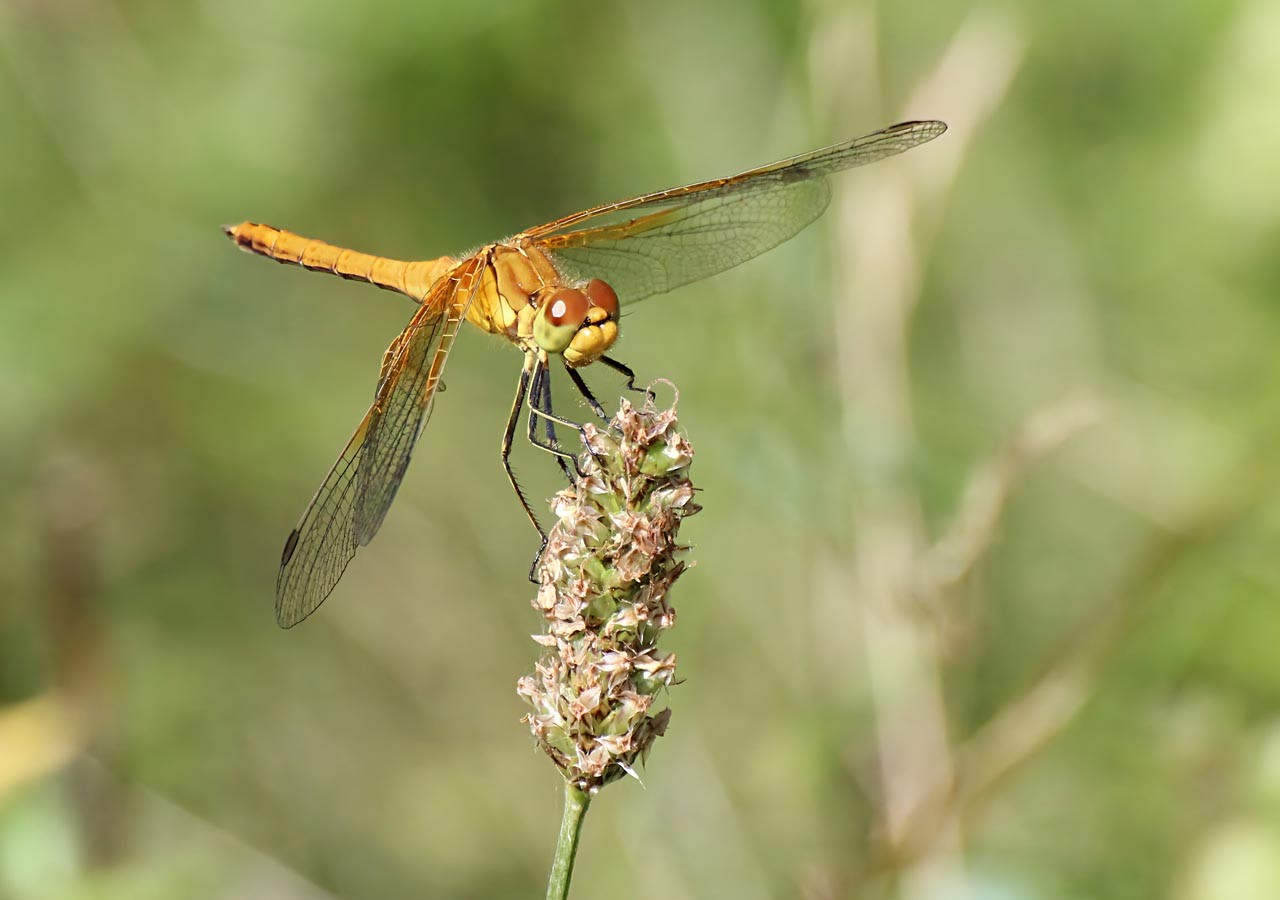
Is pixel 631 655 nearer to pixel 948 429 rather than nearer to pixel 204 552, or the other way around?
pixel 948 429

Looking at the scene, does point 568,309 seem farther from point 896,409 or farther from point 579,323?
point 896,409

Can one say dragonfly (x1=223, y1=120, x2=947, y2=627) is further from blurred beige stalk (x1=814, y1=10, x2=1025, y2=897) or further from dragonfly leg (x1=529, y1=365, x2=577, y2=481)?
blurred beige stalk (x1=814, y1=10, x2=1025, y2=897)

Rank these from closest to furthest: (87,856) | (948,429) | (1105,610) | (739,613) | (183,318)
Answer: (87,856) < (1105,610) < (739,613) < (948,429) < (183,318)

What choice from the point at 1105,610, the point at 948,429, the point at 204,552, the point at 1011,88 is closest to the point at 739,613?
the point at 948,429

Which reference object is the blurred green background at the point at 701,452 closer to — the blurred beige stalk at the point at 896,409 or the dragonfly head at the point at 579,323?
the blurred beige stalk at the point at 896,409

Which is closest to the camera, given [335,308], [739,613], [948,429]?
[739,613]

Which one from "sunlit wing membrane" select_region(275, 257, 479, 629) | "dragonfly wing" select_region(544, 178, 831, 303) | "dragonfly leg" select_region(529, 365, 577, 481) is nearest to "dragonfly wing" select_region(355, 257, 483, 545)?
"sunlit wing membrane" select_region(275, 257, 479, 629)

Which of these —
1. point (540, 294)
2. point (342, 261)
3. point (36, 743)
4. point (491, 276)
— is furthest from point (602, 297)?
point (36, 743)
